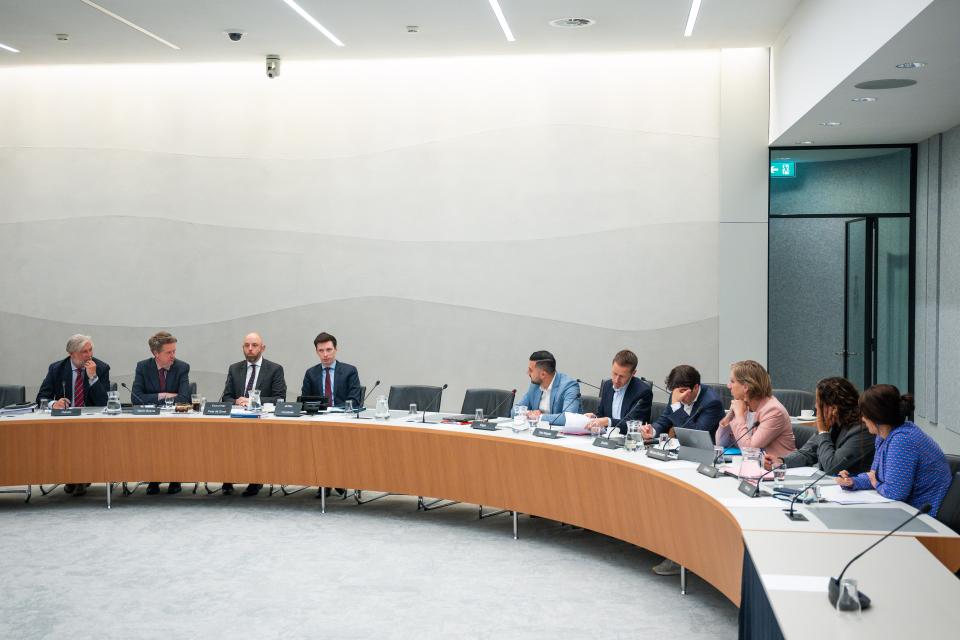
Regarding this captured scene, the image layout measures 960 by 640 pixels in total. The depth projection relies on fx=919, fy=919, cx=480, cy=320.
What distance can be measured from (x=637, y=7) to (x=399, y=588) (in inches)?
167

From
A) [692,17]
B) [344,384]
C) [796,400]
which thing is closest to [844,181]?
[692,17]

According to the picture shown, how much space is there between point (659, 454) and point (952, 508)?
5.21ft

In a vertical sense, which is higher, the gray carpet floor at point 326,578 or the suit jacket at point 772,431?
the suit jacket at point 772,431

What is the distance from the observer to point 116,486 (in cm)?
711

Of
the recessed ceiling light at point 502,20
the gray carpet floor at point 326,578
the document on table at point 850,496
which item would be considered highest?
the recessed ceiling light at point 502,20

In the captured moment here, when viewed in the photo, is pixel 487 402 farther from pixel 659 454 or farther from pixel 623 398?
pixel 659 454

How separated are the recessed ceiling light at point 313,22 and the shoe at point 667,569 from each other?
14.5ft

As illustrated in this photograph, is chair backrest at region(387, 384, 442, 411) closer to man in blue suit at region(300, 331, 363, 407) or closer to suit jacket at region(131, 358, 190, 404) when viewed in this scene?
man in blue suit at region(300, 331, 363, 407)

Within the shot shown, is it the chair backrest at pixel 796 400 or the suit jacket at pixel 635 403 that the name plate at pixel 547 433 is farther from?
the chair backrest at pixel 796 400

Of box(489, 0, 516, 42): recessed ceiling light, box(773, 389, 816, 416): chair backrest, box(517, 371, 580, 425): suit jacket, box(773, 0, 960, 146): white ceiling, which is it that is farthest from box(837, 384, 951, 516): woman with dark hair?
box(489, 0, 516, 42): recessed ceiling light

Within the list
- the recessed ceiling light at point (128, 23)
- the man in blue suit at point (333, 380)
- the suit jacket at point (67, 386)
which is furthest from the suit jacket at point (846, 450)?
the recessed ceiling light at point (128, 23)

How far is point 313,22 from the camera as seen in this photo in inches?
270

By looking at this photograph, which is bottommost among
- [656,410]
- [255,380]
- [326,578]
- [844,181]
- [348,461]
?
[326,578]

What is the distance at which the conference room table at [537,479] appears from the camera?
293cm
